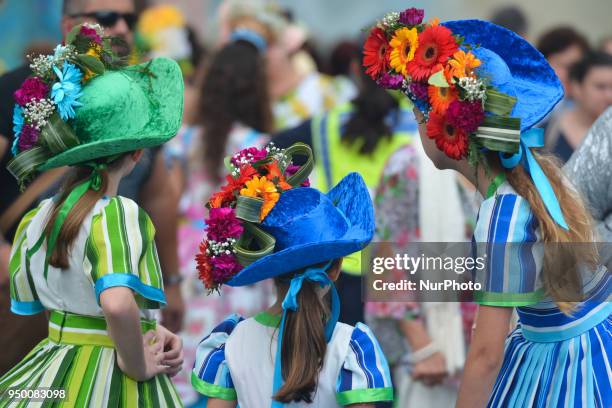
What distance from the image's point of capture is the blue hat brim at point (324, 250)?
319cm

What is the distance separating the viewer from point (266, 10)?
7996 millimetres

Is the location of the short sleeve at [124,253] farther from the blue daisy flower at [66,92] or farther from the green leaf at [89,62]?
the green leaf at [89,62]

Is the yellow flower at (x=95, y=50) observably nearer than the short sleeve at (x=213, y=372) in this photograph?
No

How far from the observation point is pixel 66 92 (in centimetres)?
358

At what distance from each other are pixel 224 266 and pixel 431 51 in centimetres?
90

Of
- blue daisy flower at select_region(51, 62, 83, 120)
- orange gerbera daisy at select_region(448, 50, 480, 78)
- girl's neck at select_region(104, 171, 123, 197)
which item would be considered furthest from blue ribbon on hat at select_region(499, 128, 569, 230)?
blue daisy flower at select_region(51, 62, 83, 120)

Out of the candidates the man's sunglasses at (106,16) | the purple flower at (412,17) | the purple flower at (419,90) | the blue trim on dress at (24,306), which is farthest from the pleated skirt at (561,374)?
the man's sunglasses at (106,16)

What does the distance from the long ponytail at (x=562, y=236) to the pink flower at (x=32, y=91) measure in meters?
1.50

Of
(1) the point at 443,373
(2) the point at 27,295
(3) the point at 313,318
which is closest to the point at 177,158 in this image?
(1) the point at 443,373

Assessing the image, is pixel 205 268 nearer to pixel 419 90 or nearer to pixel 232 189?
pixel 232 189

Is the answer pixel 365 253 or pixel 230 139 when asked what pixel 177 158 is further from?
pixel 365 253

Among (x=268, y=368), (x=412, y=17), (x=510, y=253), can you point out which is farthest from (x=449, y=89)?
(x=268, y=368)

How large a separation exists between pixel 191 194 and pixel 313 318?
11.3ft

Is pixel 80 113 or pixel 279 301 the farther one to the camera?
pixel 80 113
